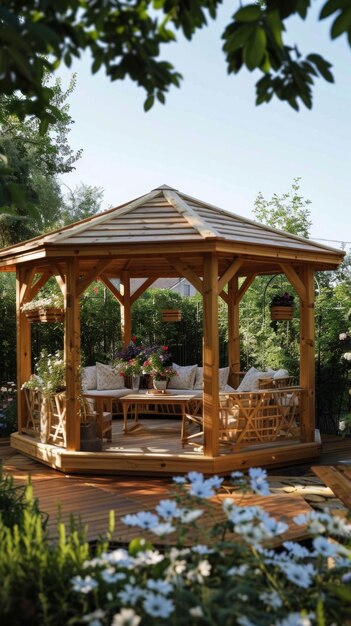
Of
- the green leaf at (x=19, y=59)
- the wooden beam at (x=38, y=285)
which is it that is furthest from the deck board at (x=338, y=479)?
the wooden beam at (x=38, y=285)

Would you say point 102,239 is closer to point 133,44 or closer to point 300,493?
point 300,493

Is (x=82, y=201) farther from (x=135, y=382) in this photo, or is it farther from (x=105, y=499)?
(x=105, y=499)

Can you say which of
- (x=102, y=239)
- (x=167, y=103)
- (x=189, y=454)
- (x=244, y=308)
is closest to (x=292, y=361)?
(x=244, y=308)

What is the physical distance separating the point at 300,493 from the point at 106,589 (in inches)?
177

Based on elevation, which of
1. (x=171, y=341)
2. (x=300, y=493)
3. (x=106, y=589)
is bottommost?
(x=300, y=493)

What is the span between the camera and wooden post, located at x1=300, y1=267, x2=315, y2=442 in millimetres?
8570

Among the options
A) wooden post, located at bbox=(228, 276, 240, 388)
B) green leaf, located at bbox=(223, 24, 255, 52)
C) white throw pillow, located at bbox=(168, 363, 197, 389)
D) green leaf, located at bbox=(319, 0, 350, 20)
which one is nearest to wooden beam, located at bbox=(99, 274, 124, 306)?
white throw pillow, located at bbox=(168, 363, 197, 389)

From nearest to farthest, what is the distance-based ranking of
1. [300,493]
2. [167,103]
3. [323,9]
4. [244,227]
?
1. [323,9]
2. [167,103]
3. [300,493]
4. [244,227]

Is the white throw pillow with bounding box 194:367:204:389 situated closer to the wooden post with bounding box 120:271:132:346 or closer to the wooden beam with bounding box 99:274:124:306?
the wooden post with bounding box 120:271:132:346

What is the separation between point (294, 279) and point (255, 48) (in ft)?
20.7

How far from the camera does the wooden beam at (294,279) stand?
27.9ft

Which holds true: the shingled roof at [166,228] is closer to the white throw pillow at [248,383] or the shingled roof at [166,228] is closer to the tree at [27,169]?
the white throw pillow at [248,383]

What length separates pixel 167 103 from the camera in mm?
3078

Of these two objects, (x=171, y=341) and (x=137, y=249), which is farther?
(x=171, y=341)
